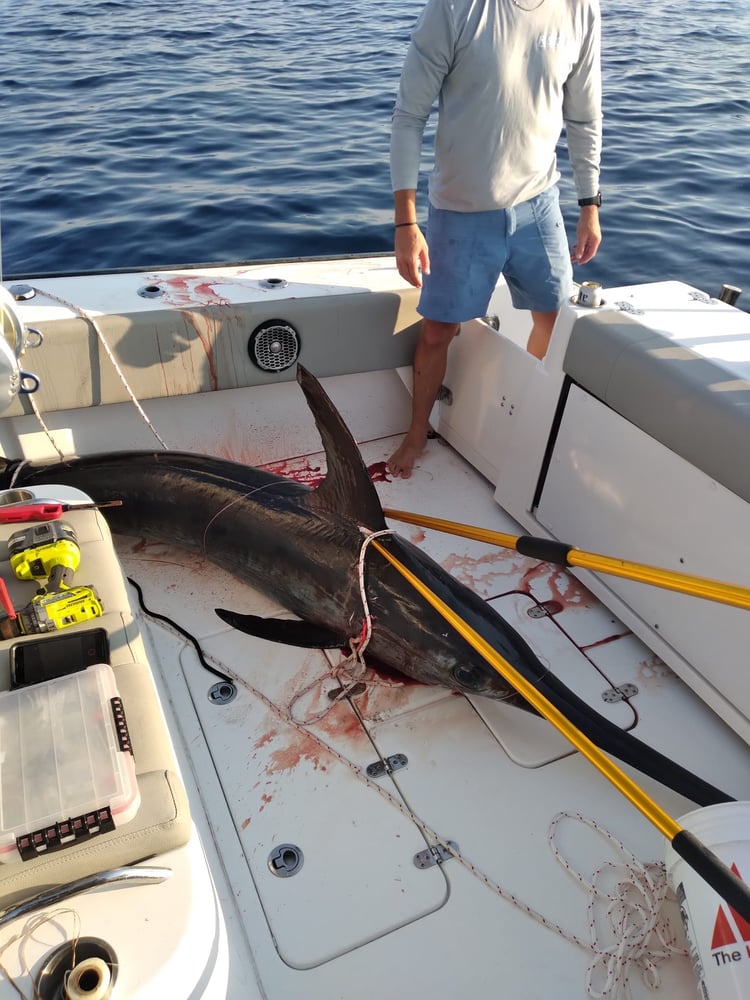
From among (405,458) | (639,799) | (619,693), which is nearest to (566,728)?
(639,799)

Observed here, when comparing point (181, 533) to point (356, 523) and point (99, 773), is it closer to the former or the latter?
point (356, 523)

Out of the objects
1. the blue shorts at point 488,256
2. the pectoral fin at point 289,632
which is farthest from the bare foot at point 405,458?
the pectoral fin at point 289,632

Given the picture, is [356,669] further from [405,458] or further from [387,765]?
[405,458]

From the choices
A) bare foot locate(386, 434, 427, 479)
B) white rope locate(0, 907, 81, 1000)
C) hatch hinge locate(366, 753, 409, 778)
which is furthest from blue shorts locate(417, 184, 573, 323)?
white rope locate(0, 907, 81, 1000)

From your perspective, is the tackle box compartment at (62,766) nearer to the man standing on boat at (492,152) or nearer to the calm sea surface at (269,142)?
the man standing on boat at (492,152)

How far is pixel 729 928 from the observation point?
1638 mm

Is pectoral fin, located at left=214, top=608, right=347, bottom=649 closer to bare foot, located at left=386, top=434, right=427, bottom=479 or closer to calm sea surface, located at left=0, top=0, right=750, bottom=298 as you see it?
bare foot, located at left=386, top=434, right=427, bottom=479

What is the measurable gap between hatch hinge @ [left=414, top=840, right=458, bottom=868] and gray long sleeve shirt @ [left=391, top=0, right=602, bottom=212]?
2506 mm

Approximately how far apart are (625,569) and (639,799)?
591mm

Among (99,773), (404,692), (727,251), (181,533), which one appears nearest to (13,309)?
(181,533)

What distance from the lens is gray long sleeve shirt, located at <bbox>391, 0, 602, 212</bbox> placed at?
8.90ft

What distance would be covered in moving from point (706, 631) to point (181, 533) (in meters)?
2.04

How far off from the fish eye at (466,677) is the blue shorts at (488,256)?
167 cm

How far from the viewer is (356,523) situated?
8.53ft
